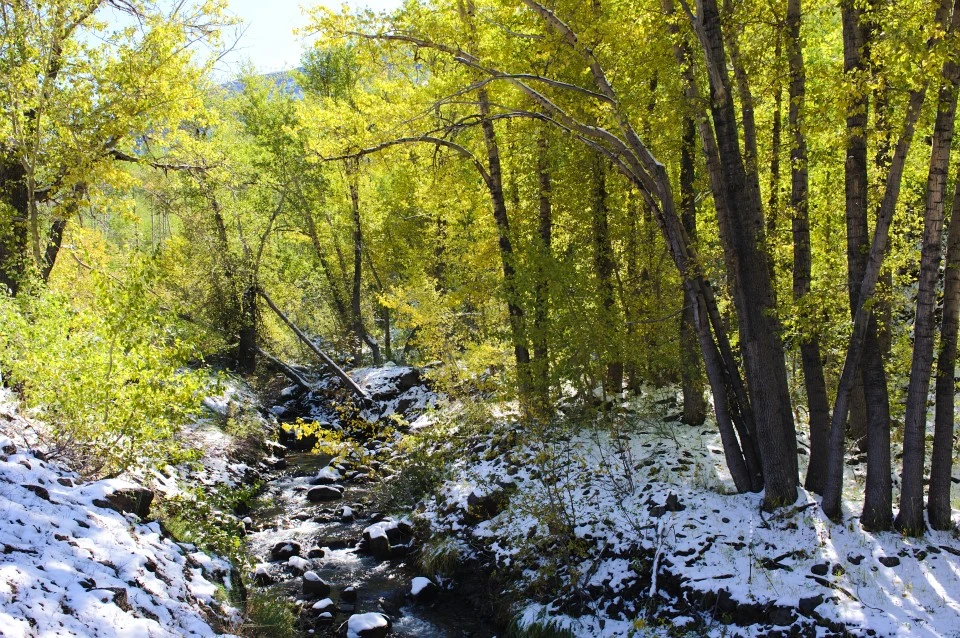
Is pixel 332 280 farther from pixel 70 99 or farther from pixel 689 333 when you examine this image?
pixel 689 333

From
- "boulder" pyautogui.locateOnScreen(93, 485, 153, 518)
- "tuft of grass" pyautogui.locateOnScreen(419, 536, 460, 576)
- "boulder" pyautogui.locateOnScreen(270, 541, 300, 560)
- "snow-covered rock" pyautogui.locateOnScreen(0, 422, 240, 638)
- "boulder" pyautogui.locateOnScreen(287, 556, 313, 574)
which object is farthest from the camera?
"boulder" pyautogui.locateOnScreen(270, 541, 300, 560)

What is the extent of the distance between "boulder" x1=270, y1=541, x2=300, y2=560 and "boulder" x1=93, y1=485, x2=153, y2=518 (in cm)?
269

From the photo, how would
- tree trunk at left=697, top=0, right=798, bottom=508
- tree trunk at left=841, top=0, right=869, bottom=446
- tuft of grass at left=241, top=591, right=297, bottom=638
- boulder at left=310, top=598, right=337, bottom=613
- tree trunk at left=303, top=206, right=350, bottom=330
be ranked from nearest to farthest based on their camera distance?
tree trunk at left=841, top=0, right=869, bottom=446, tuft of grass at left=241, top=591, right=297, bottom=638, tree trunk at left=697, top=0, right=798, bottom=508, boulder at left=310, top=598, right=337, bottom=613, tree trunk at left=303, top=206, right=350, bottom=330

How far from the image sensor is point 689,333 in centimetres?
916

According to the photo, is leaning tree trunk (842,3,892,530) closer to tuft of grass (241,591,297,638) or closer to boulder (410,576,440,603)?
boulder (410,576,440,603)

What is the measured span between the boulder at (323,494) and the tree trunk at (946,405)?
9.72m

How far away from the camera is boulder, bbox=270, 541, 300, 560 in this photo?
30.4 feet

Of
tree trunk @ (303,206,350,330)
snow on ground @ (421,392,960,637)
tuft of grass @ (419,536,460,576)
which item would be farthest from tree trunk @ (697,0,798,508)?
tree trunk @ (303,206,350,330)

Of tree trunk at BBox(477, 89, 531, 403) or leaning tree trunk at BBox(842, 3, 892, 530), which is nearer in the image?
leaning tree trunk at BBox(842, 3, 892, 530)

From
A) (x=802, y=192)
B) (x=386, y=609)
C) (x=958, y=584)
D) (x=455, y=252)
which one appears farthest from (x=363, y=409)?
(x=958, y=584)

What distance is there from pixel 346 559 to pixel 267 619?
286 cm

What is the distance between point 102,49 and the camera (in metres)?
10.0

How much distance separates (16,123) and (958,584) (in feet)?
38.7

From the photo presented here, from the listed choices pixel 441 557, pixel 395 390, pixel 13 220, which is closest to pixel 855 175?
pixel 441 557
